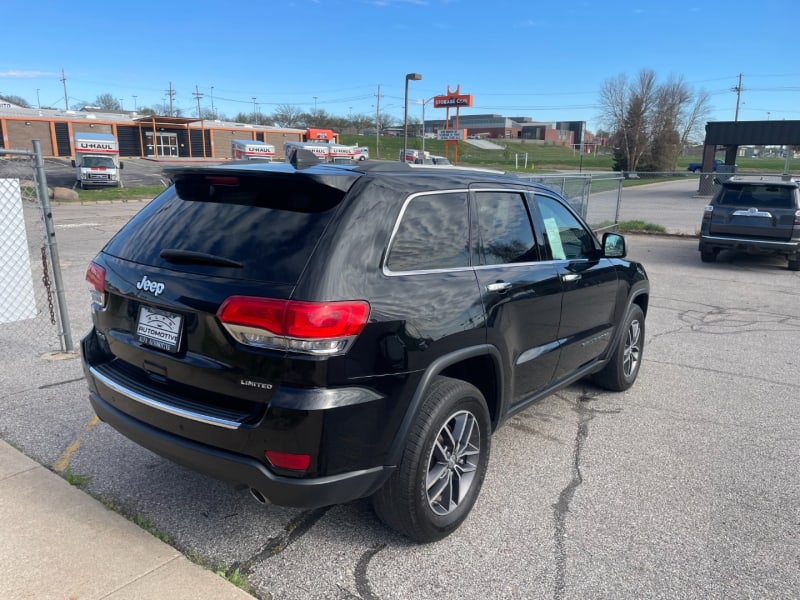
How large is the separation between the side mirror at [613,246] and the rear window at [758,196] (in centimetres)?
870

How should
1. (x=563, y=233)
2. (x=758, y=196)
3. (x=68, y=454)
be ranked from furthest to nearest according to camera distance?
(x=758, y=196) < (x=563, y=233) < (x=68, y=454)

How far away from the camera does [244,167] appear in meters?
2.92

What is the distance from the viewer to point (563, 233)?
4.29 meters

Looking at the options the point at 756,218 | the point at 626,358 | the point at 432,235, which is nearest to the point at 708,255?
the point at 756,218

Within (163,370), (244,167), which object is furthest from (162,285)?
(244,167)

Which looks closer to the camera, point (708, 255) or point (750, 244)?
point (750, 244)

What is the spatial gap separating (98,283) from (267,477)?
147 cm

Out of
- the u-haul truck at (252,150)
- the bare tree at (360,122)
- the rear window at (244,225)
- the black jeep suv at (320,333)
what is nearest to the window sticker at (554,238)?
the black jeep suv at (320,333)

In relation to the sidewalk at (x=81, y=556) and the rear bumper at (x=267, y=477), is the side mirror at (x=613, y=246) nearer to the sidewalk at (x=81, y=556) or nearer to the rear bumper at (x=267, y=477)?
the rear bumper at (x=267, y=477)

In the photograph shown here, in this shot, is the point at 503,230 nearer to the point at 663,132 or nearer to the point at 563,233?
the point at 563,233

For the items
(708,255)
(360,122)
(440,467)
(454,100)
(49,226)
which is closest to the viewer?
(440,467)

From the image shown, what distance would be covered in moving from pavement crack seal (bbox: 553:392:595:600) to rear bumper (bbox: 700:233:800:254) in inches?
336

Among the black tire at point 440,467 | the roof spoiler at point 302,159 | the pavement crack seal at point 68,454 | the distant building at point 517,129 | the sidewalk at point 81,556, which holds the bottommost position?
the pavement crack seal at point 68,454

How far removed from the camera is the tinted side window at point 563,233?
13.3 ft
